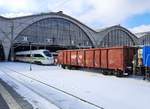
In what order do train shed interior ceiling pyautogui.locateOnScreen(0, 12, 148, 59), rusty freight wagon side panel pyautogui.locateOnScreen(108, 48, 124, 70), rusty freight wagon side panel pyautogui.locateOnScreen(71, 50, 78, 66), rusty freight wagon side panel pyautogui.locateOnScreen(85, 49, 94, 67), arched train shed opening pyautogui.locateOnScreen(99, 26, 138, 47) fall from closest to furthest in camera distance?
1. rusty freight wagon side panel pyautogui.locateOnScreen(108, 48, 124, 70)
2. rusty freight wagon side panel pyautogui.locateOnScreen(85, 49, 94, 67)
3. rusty freight wagon side panel pyautogui.locateOnScreen(71, 50, 78, 66)
4. train shed interior ceiling pyautogui.locateOnScreen(0, 12, 148, 59)
5. arched train shed opening pyautogui.locateOnScreen(99, 26, 138, 47)

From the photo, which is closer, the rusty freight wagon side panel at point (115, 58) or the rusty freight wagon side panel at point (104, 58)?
the rusty freight wagon side panel at point (115, 58)

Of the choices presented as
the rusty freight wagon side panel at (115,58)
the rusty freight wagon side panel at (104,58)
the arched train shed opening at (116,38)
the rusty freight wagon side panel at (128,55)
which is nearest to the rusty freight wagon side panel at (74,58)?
the rusty freight wagon side panel at (104,58)

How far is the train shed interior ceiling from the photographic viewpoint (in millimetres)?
87312

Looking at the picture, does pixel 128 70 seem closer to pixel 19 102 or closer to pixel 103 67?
pixel 103 67

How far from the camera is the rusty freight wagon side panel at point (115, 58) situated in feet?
84.5

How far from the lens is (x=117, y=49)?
2658 centimetres

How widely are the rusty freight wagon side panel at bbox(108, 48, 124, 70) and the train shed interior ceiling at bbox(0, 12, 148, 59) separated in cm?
5802

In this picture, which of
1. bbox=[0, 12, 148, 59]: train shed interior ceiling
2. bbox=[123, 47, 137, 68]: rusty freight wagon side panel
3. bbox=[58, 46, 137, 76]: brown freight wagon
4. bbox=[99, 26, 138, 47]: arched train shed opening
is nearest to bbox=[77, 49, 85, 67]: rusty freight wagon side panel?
bbox=[58, 46, 137, 76]: brown freight wagon

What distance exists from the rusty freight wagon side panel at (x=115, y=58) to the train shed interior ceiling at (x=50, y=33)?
58.0 m

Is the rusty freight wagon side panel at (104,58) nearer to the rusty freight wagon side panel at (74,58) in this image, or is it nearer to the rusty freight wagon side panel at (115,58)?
the rusty freight wagon side panel at (115,58)

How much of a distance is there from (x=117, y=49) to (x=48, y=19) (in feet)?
226

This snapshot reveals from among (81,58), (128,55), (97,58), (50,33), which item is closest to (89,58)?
(97,58)

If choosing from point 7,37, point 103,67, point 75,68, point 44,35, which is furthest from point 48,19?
point 103,67

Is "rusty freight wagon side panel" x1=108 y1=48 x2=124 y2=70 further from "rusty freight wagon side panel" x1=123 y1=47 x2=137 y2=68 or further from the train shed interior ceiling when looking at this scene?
the train shed interior ceiling
